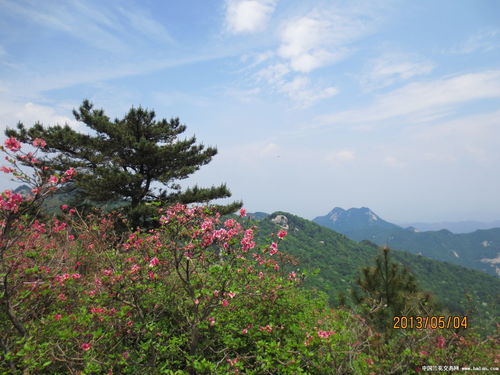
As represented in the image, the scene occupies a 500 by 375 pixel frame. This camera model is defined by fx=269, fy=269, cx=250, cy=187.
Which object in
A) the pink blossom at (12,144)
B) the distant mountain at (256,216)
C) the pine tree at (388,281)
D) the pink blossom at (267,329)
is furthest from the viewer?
the pine tree at (388,281)

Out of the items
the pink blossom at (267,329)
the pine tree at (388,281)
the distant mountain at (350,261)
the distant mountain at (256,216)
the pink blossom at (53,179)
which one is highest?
the pink blossom at (53,179)

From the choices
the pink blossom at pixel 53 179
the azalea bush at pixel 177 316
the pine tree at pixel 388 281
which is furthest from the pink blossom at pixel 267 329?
the pine tree at pixel 388 281

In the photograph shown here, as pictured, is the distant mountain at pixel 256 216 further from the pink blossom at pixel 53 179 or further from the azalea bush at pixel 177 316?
the pink blossom at pixel 53 179

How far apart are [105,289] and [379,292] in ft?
31.5

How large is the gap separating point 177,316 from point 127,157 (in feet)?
44.5

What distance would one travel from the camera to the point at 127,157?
54.0 feet

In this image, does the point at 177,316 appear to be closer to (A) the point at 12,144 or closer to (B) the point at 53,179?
(B) the point at 53,179

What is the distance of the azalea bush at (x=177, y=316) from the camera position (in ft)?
12.1

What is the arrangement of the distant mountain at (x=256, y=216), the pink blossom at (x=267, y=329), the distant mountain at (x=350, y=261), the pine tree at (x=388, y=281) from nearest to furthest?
the pink blossom at (x=267, y=329) → the distant mountain at (x=256, y=216) → the pine tree at (x=388, y=281) → the distant mountain at (x=350, y=261)

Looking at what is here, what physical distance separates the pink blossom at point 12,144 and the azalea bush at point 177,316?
0.04ft

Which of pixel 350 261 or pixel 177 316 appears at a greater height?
pixel 177 316

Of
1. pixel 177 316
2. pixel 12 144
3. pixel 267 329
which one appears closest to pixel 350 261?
pixel 267 329

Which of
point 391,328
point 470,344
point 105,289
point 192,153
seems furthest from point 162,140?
point 470,344

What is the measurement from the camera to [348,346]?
4.22 m
